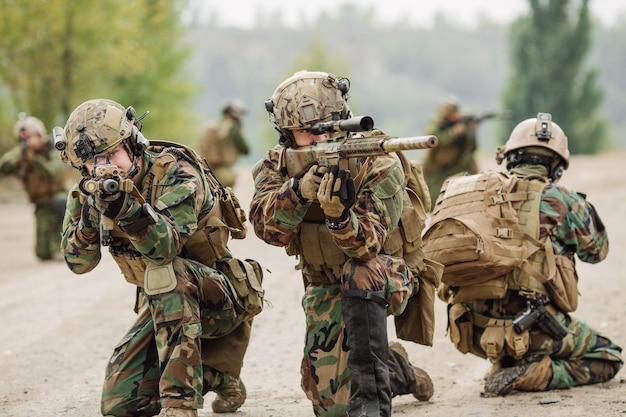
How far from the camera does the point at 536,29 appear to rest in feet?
142

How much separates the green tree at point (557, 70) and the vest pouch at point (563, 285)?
36.7 m

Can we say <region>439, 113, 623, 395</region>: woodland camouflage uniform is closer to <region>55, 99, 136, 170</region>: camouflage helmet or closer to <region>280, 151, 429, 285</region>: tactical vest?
<region>280, 151, 429, 285</region>: tactical vest

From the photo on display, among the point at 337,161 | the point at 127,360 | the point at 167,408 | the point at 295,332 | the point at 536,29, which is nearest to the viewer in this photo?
the point at 337,161

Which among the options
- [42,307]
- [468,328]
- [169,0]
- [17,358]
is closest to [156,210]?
[468,328]

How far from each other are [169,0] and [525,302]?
109 feet

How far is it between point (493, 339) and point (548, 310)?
0.40 metres

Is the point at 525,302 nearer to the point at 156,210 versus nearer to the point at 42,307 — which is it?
the point at 156,210

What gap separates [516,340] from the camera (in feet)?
22.9

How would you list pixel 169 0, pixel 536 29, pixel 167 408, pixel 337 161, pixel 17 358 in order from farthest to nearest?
pixel 536 29 → pixel 169 0 → pixel 17 358 → pixel 167 408 → pixel 337 161

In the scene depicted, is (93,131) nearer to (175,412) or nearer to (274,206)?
(274,206)

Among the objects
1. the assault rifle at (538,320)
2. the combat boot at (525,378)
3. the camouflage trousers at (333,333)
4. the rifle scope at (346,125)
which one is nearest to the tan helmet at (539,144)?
the assault rifle at (538,320)

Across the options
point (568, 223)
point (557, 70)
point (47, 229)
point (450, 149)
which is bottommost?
point (568, 223)

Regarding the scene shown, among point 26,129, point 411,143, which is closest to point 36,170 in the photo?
point 26,129

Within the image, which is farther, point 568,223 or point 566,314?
point 566,314
